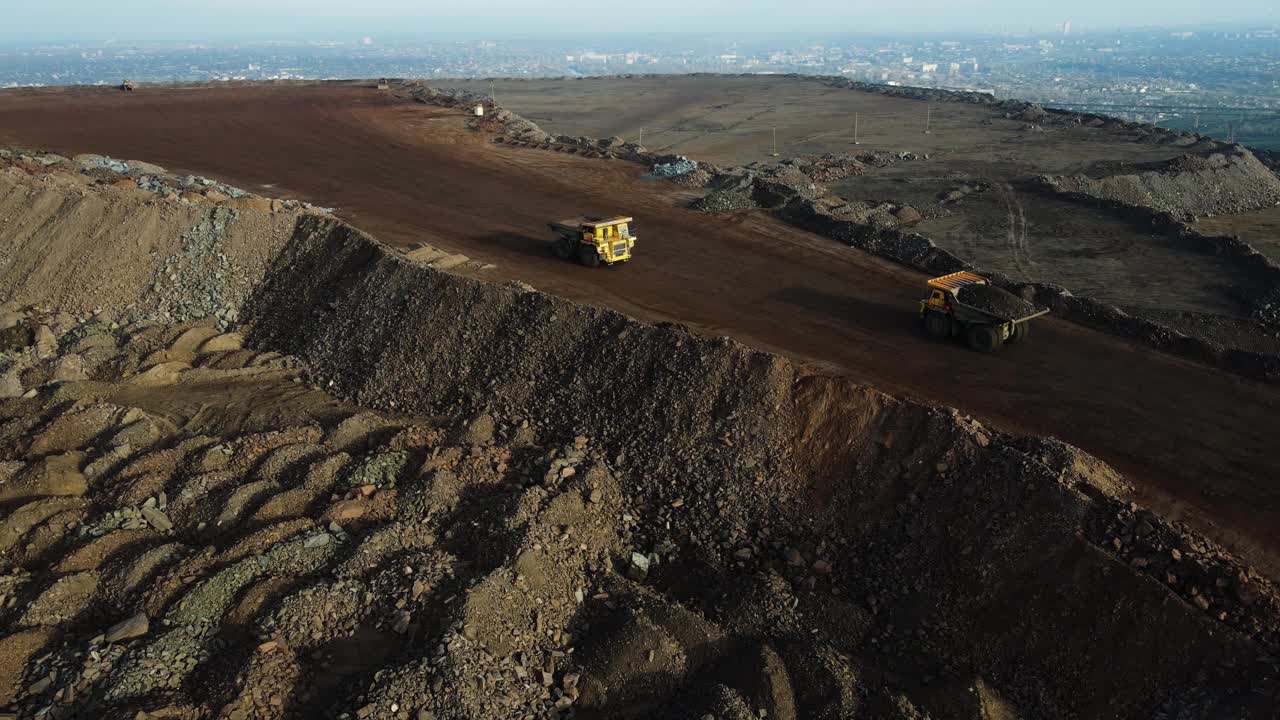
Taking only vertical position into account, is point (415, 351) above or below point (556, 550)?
above

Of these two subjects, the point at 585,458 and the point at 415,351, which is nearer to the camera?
the point at 585,458

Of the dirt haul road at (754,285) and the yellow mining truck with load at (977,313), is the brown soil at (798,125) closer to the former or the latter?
the dirt haul road at (754,285)

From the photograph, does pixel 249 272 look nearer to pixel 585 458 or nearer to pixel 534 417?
pixel 534 417

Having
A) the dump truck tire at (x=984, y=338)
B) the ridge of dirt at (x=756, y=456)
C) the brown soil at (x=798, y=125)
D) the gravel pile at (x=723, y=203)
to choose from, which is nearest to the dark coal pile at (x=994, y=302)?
the dump truck tire at (x=984, y=338)

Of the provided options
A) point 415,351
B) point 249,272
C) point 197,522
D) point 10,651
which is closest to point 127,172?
point 249,272

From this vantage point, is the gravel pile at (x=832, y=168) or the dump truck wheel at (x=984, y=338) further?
the gravel pile at (x=832, y=168)

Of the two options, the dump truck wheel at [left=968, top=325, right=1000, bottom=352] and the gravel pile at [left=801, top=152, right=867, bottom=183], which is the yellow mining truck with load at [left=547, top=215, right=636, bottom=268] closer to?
the dump truck wheel at [left=968, top=325, right=1000, bottom=352]

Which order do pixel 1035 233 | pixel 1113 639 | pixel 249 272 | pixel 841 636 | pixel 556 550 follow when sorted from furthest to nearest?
pixel 1035 233, pixel 249 272, pixel 556 550, pixel 841 636, pixel 1113 639
